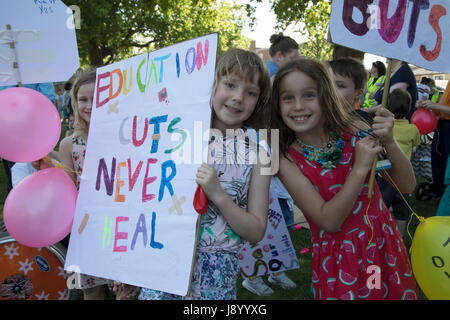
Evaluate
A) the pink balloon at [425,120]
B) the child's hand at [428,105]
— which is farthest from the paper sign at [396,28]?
the pink balloon at [425,120]

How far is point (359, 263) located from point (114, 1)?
645 inches

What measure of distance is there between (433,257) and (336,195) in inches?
18.8

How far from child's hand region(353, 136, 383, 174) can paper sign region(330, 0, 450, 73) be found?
14.9 inches

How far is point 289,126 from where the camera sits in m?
1.85

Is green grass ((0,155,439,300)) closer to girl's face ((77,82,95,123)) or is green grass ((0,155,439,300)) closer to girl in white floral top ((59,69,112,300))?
girl in white floral top ((59,69,112,300))

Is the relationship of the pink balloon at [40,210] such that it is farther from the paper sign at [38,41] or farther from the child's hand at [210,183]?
the child's hand at [210,183]

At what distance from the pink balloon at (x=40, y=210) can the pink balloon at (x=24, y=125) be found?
0.46 feet

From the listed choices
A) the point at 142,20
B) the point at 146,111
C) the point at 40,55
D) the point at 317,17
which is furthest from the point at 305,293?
the point at 142,20

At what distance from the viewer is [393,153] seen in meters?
1.77

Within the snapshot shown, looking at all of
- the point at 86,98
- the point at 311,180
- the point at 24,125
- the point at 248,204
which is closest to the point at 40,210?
the point at 24,125

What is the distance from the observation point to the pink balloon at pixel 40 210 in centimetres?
194

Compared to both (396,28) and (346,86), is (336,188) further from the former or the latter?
(346,86)
